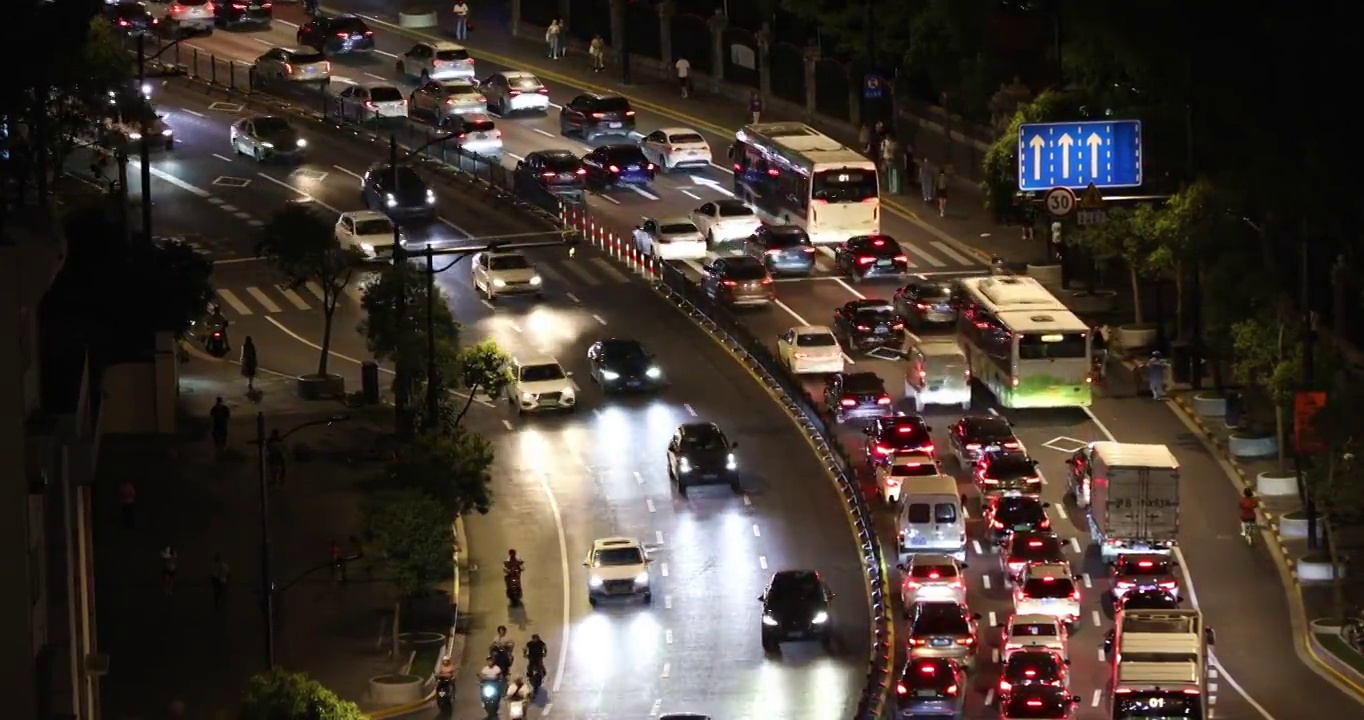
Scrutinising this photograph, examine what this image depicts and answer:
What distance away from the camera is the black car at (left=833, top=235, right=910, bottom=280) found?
93000 mm

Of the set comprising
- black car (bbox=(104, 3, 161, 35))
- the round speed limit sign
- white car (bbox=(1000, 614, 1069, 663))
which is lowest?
white car (bbox=(1000, 614, 1069, 663))

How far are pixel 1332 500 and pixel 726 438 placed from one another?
53.4 ft

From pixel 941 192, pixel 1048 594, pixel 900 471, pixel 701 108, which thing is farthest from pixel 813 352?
pixel 701 108

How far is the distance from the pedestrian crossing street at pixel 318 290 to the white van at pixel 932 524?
2488 cm

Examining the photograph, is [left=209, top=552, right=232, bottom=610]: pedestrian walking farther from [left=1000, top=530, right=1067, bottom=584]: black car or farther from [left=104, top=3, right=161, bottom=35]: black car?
[left=104, top=3, right=161, bottom=35]: black car

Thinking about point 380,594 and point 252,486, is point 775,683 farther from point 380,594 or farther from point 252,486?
point 252,486

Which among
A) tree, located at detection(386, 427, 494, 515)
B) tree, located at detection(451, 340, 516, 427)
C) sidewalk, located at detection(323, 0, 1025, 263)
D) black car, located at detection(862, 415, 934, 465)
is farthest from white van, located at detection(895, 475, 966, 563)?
sidewalk, located at detection(323, 0, 1025, 263)

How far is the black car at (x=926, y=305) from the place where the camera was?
8775 cm

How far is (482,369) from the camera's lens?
264ft

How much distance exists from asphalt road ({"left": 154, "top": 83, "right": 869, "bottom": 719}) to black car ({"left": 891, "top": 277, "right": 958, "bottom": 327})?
543 centimetres

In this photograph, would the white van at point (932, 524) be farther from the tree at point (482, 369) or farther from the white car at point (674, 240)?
the white car at point (674, 240)

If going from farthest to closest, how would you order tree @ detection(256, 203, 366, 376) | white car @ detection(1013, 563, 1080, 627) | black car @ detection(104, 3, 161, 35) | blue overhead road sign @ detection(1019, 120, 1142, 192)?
black car @ detection(104, 3, 161, 35) < tree @ detection(256, 203, 366, 376) < blue overhead road sign @ detection(1019, 120, 1142, 192) < white car @ detection(1013, 563, 1080, 627)

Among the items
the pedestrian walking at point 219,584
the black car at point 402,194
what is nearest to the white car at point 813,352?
the black car at point 402,194

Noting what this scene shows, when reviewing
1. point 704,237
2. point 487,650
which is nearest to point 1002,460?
point 487,650
